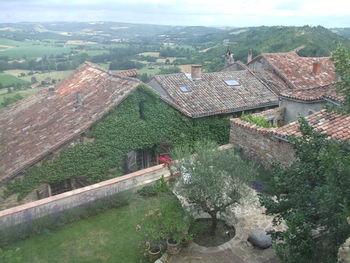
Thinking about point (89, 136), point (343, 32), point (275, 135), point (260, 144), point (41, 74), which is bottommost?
point (41, 74)

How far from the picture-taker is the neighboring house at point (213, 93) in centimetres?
1881

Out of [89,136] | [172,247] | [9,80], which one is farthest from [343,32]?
[172,247]

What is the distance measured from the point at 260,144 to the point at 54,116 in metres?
11.2

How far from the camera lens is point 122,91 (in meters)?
16.0

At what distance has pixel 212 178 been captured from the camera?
8.95 metres

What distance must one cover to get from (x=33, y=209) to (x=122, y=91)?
755cm

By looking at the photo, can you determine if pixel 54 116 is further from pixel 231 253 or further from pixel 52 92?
pixel 231 253

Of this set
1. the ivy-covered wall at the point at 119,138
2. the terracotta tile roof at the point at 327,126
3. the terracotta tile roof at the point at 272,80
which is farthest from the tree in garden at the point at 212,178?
the terracotta tile roof at the point at 272,80

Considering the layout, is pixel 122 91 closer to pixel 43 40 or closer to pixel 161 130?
pixel 161 130

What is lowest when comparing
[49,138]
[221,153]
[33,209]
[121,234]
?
[121,234]

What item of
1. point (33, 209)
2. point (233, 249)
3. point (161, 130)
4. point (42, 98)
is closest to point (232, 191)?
point (233, 249)

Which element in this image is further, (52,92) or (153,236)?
(52,92)

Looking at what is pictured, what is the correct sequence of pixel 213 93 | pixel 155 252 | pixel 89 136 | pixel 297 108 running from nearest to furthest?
pixel 155 252 → pixel 89 136 → pixel 297 108 → pixel 213 93

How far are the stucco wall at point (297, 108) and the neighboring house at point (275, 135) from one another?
3.27 meters
